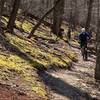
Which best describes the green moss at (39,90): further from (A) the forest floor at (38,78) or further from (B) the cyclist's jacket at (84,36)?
(B) the cyclist's jacket at (84,36)

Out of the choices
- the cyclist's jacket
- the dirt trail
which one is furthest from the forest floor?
the cyclist's jacket

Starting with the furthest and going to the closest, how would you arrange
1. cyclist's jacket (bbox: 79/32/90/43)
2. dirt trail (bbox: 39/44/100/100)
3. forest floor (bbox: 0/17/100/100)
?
1. cyclist's jacket (bbox: 79/32/90/43)
2. dirt trail (bbox: 39/44/100/100)
3. forest floor (bbox: 0/17/100/100)

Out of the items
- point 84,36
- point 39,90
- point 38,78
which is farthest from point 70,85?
point 84,36

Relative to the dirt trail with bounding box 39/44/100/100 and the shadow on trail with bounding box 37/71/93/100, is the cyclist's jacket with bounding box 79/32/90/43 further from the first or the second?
the shadow on trail with bounding box 37/71/93/100

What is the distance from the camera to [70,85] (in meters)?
14.1

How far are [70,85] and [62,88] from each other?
0.95 m

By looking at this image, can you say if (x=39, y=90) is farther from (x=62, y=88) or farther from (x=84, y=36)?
(x=84, y=36)

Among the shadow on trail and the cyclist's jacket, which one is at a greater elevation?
the shadow on trail

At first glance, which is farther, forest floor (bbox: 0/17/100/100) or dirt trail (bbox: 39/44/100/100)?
dirt trail (bbox: 39/44/100/100)

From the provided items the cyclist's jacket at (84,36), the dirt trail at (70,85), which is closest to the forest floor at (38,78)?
the dirt trail at (70,85)

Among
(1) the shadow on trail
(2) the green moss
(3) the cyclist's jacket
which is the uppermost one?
(2) the green moss

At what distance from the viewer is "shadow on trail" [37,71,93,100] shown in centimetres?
1259

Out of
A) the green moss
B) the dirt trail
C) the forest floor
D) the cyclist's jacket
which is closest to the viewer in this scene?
the forest floor

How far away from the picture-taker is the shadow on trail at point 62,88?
12594 millimetres
